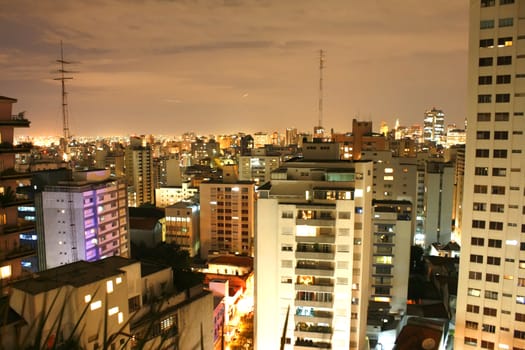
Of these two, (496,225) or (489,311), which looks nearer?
(496,225)

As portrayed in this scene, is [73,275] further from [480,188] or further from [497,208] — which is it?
[497,208]

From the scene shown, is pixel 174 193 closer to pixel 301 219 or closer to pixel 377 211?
pixel 377 211

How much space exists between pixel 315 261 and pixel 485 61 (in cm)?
687

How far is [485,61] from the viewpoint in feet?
33.4

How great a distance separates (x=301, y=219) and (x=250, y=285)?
928cm

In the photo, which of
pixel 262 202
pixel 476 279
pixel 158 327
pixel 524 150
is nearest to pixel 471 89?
pixel 524 150

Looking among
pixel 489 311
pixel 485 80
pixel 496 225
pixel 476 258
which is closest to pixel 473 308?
pixel 489 311

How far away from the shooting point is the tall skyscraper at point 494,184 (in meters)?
9.97

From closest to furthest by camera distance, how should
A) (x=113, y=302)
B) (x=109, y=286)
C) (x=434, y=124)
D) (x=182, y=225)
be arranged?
(x=109, y=286) → (x=113, y=302) → (x=182, y=225) → (x=434, y=124)

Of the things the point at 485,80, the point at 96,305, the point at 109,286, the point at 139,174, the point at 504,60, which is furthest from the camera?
the point at 139,174

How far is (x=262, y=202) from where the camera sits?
10578 mm

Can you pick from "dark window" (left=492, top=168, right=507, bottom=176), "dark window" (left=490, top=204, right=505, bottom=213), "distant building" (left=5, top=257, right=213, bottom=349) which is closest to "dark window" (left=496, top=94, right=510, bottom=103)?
"dark window" (left=492, top=168, right=507, bottom=176)

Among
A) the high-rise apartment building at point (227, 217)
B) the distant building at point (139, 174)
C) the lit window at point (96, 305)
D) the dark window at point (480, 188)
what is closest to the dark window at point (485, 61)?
the dark window at point (480, 188)

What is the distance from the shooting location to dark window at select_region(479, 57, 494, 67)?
33.2 ft
